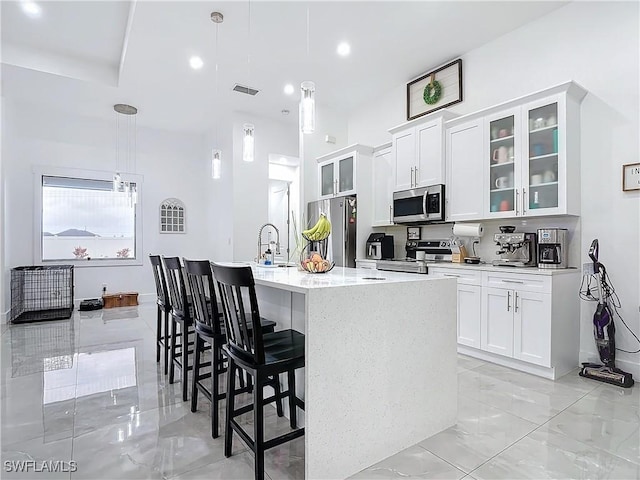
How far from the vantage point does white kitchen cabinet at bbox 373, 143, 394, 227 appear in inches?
188

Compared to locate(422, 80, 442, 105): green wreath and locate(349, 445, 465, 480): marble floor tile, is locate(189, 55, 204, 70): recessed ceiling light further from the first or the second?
locate(349, 445, 465, 480): marble floor tile

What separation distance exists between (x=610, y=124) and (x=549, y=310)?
5.54ft

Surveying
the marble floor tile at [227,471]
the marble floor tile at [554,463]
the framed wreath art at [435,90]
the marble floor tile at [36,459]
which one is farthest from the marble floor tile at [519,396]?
the framed wreath art at [435,90]

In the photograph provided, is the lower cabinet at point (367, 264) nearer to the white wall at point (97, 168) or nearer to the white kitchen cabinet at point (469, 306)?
the white kitchen cabinet at point (469, 306)

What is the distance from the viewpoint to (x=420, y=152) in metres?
4.24

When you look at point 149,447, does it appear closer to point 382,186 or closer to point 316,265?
point 316,265

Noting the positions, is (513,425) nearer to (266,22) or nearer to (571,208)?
(571,208)

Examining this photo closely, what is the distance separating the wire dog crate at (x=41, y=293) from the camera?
5164mm

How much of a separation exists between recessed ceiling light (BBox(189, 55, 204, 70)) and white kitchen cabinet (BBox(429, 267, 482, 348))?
3.69 m

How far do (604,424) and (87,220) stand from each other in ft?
24.1

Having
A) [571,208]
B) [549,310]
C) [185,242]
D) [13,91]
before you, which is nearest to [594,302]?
[549,310]

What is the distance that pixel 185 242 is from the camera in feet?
23.2

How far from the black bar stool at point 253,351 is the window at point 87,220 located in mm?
4790

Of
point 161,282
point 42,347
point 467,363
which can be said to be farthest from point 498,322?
point 42,347
